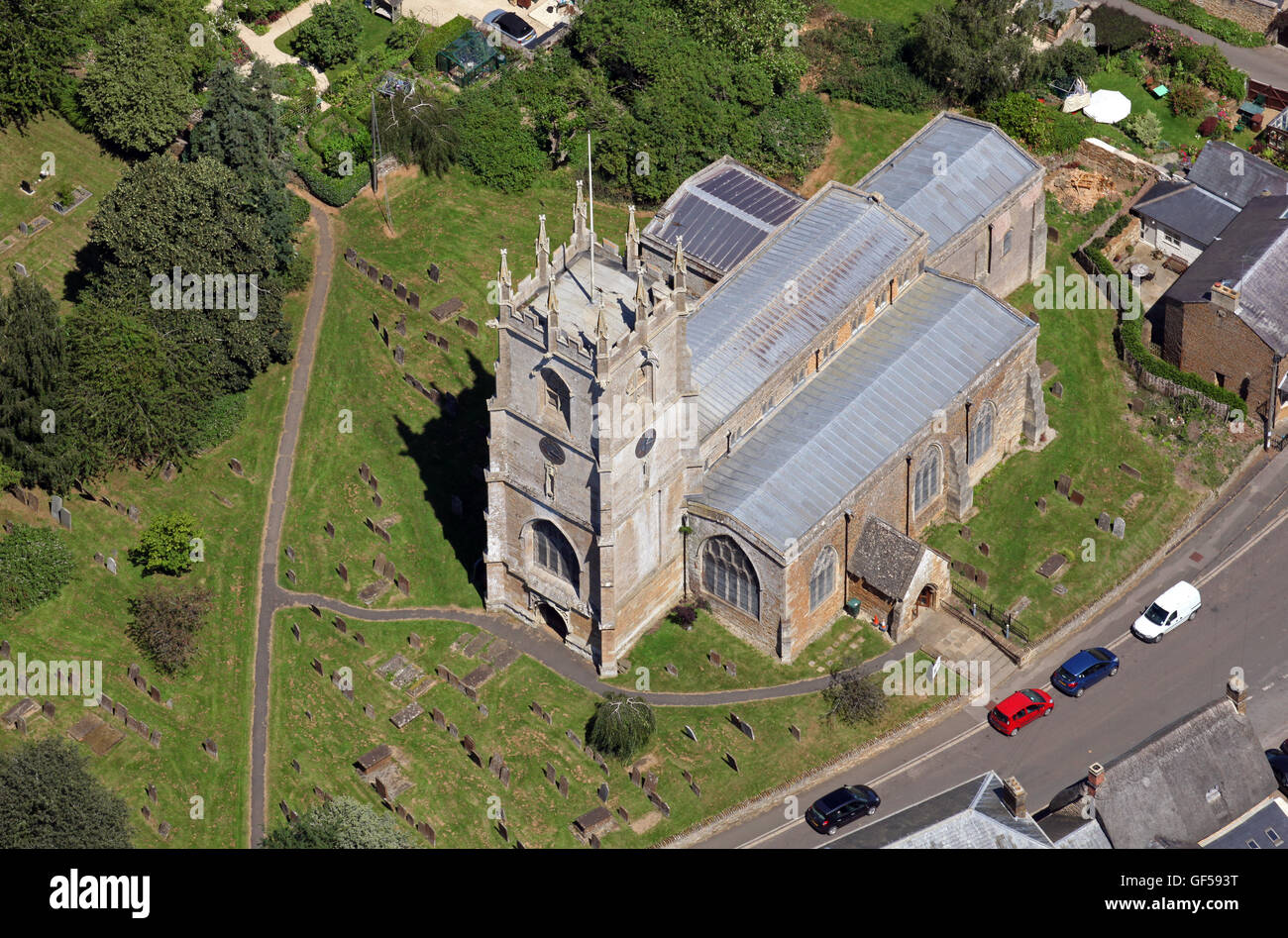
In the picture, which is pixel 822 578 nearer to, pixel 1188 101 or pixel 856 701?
pixel 856 701

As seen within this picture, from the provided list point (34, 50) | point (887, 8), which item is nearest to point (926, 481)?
point (887, 8)

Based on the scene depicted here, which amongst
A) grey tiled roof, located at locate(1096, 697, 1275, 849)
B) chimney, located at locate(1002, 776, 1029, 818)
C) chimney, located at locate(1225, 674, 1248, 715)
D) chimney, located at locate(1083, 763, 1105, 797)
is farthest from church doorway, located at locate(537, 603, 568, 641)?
chimney, located at locate(1225, 674, 1248, 715)

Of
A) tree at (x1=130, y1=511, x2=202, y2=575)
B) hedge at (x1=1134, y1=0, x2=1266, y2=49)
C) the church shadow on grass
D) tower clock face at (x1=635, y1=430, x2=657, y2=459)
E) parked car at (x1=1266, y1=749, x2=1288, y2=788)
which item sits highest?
hedge at (x1=1134, y1=0, x2=1266, y2=49)

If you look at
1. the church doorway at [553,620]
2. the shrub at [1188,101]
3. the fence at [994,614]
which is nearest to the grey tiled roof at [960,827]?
the fence at [994,614]

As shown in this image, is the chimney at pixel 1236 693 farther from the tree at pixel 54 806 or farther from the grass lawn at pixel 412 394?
the tree at pixel 54 806

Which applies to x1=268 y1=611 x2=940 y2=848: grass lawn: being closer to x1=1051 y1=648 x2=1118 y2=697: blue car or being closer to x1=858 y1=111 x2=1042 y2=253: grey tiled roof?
x1=1051 y1=648 x2=1118 y2=697: blue car

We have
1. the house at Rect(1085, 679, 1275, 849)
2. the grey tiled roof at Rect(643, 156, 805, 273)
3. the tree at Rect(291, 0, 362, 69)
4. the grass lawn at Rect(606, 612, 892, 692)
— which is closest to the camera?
the house at Rect(1085, 679, 1275, 849)

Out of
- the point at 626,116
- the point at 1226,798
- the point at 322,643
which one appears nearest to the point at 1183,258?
the point at 626,116
